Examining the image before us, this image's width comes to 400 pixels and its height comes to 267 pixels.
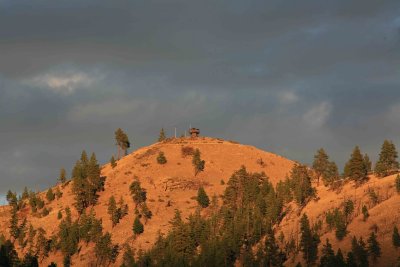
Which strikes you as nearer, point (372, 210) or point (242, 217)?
point (372, 210)

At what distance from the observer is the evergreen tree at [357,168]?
617 ft

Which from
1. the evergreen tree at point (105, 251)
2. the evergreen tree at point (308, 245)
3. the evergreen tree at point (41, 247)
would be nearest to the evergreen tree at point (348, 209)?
the evergreen tree at point (308, 245)

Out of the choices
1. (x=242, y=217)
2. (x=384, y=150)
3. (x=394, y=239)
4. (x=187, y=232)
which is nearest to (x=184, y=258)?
(x=187, y=232)

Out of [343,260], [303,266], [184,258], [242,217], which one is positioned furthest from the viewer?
[242,217]

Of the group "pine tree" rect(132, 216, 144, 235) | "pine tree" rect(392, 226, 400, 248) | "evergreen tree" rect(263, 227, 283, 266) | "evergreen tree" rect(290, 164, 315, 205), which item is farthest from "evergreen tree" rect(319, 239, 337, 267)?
"pine tree" rect(132, 216, 144, 235)

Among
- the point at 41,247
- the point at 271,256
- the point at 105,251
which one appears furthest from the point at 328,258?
the point at 41,247

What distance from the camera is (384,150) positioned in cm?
19638

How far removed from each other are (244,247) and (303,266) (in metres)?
20.8

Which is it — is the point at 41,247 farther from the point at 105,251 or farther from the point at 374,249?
the point at 374,249

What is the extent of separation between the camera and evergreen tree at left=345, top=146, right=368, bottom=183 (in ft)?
617

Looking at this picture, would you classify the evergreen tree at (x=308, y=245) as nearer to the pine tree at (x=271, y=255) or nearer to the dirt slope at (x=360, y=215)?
the dirt slope at (x=360, y=215)

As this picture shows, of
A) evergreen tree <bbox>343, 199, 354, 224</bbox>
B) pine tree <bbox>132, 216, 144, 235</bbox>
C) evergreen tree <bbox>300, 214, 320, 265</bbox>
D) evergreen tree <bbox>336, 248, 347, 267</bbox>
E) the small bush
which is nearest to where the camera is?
evergreen tree <bbox>336, 248, 347, 267</bbox>

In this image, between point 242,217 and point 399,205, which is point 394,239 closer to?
point 399,205

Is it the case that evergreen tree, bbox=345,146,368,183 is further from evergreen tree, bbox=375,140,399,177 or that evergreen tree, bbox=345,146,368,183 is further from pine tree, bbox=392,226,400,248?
pine tree, bbox=392,226,400,248
